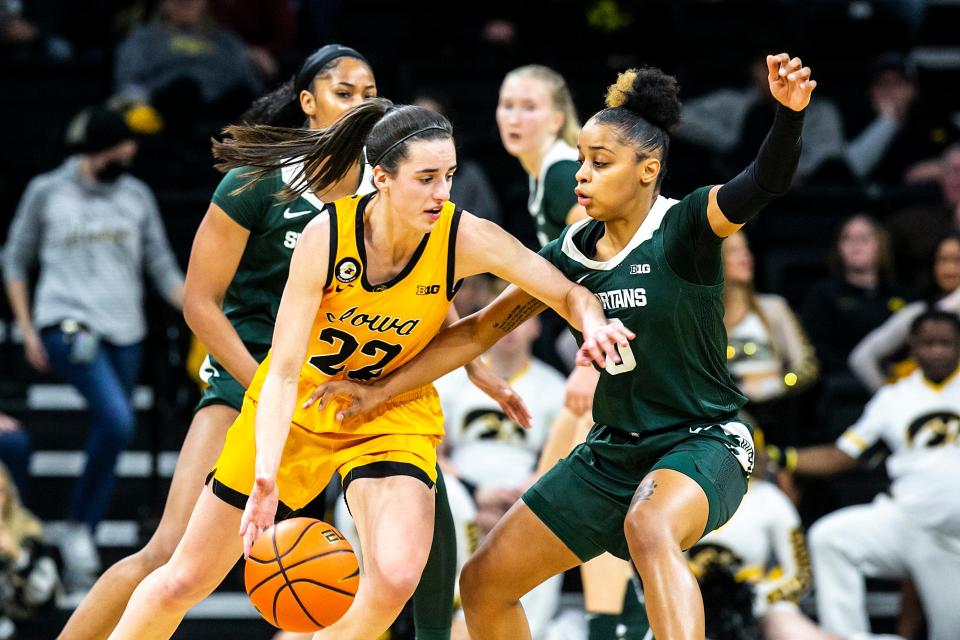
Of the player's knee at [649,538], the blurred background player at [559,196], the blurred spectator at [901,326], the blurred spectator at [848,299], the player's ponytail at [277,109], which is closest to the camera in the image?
the player's knee at [649,538]

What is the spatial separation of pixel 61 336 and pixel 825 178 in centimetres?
477

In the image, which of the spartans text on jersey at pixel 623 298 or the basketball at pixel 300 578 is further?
the spartans text on jersey at pixel 623 298

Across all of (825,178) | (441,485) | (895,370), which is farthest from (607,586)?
(825,178)

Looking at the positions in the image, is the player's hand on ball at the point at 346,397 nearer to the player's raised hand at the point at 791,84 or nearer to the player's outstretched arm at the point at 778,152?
the player's outstretched arm at the point at 778,152

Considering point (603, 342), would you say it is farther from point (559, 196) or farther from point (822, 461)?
point (822, 461)

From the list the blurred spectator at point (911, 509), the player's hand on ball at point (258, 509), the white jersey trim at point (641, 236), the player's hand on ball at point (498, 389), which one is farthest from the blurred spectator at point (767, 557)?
the player's hand on ball at point (258, 509)

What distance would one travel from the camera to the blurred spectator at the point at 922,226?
8.67m

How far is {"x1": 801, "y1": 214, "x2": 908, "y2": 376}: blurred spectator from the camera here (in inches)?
333

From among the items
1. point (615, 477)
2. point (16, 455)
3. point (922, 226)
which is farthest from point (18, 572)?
point (922, 226)

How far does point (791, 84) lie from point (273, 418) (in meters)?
1.71

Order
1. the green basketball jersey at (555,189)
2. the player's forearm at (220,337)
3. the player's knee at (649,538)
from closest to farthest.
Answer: the player's knee at (649,538) → the player's forearm at (220,337) → the green basketball jersey at (555,189)

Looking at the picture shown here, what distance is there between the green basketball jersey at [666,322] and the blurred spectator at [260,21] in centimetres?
591

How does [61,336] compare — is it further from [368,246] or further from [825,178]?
[825,178]

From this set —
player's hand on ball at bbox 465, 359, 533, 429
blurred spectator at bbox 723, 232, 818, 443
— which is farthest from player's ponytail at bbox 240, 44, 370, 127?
blurred spectator at bbox 723, 232, 818, 443
